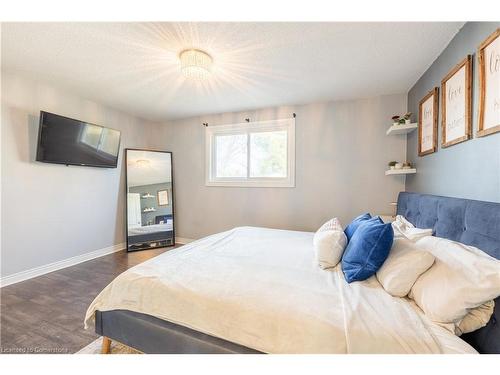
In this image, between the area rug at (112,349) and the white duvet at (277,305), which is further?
the area rug at (112,349)

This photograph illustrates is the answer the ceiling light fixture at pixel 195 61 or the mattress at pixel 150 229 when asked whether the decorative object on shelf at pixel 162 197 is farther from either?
the ceiling light fixture at pixel 195 61

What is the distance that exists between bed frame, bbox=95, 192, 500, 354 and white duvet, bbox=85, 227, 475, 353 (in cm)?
5

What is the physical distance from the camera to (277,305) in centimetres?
107

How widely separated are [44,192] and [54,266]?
3.22 ft

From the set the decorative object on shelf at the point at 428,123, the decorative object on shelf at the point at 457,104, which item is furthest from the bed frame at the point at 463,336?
the decorative object on shelf at the point at 428,123

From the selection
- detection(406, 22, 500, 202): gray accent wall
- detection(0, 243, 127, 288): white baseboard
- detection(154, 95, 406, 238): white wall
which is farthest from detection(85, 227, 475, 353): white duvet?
detection(0, 243, 127, 288): white baseboard

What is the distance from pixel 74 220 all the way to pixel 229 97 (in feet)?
9.24

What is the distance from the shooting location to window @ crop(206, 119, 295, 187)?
345 centimetres

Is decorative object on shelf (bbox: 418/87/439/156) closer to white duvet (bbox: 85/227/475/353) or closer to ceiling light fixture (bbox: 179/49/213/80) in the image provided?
white duvet (bbox: 85/227/475/353)

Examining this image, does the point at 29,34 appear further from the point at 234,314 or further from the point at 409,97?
the point at 409,97

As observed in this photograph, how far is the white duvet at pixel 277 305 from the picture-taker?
2.92ft

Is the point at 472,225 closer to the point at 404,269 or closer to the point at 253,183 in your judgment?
the point at 404,269

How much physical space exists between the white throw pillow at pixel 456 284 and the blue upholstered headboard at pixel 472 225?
3.0 inches

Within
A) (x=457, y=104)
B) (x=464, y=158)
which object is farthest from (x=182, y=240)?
(x=457, y=104)
